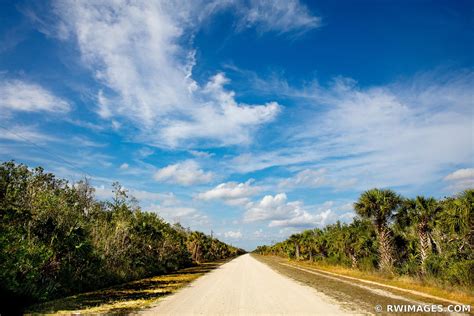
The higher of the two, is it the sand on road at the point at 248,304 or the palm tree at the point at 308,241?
the palm tree at the point at 308,241

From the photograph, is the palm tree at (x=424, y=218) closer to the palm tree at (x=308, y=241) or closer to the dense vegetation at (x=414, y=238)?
the dense vegetation at (x=414, y=238)

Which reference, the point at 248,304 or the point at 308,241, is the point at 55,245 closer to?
the point at 248,304

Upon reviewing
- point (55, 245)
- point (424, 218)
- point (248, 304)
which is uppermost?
point (424, 218)

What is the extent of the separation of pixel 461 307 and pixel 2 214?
19.2m

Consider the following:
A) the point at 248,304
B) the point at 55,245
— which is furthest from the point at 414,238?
the point at 55,245

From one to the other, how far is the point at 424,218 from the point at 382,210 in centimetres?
359

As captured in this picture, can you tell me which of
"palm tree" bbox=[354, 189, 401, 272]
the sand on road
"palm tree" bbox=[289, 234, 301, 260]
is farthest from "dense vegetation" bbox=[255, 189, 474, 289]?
"palm tree" bbox=[289, 234, 301, 260]

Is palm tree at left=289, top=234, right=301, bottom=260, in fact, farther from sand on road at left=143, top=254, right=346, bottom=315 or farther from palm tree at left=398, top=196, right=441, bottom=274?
sand on road at left=143, top=254, right=346, bottom=315

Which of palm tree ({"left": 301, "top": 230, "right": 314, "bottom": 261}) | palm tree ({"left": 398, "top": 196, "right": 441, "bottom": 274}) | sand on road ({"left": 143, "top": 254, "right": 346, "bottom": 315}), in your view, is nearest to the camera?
sand on road ({"left": 143, "top": 254, "right": 346, "bottom": 315})

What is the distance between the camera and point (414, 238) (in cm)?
3067

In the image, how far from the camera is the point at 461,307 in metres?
12.1

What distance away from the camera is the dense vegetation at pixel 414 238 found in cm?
1814

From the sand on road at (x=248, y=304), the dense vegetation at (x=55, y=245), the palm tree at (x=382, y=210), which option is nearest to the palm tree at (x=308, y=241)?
the palm tree at (x=382, y=210)

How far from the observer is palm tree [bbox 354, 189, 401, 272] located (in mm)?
28891
